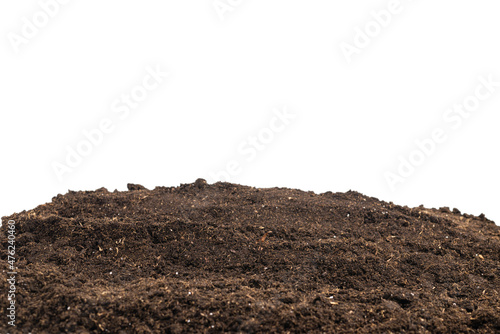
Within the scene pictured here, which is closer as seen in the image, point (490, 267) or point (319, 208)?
point (490, 267)

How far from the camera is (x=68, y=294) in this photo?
10.7ft

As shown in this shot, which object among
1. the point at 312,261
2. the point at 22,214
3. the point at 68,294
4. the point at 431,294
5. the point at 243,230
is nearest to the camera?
the point at 68,294

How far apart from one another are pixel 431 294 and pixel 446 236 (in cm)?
127

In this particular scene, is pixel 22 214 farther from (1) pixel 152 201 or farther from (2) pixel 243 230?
(2) pixel 243 230

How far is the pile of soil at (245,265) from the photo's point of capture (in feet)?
10.5

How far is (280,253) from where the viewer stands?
412 centimetres

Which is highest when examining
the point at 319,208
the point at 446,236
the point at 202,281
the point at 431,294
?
the point at 319,208

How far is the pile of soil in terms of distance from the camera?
3197mm

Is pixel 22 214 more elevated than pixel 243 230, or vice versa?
pixel 22 214

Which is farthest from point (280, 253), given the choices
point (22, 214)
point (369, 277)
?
point (22, 214)

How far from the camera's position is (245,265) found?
3979 millimetres

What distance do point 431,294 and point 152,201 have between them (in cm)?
285

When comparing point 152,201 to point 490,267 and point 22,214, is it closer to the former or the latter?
point 22,214

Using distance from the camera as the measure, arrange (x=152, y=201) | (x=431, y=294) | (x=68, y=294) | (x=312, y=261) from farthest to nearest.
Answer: (x=152, y=201)
(x=312, y=261)
(x=431, y=294)
(x=68, y=294)
